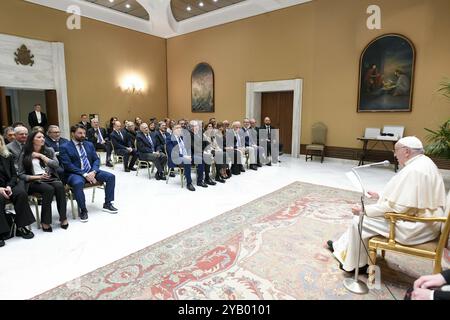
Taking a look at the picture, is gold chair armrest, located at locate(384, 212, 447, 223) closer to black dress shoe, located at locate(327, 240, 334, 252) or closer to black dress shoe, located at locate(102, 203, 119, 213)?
black dress shoe, located at locate(327, 240, 334, 252)

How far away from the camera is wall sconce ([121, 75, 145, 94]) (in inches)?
423

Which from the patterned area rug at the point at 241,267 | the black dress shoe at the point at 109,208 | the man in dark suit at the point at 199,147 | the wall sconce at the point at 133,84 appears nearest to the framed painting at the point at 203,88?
the wall sconce at the point at 133,84

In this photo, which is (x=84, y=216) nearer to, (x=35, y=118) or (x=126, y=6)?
(x=35, y=118)

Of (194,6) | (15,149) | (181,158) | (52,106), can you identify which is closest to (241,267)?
(181,158)

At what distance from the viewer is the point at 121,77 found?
1060cm

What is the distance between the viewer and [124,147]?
689 centimetres

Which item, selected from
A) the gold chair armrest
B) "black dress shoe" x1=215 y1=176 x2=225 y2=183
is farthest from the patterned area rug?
"black dress shoe" x1=215 y1=176 x2=225 y2=183

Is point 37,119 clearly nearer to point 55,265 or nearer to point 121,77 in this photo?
point 121,77

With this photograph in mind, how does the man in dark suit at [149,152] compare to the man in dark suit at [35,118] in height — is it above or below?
below

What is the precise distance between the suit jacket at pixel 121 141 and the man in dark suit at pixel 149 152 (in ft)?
2.42

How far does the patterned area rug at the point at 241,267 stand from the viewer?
2.23m

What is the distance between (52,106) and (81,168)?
638cm

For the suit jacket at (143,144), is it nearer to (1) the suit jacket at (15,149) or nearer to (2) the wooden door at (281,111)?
(1) the suit jacket at (15,149)
